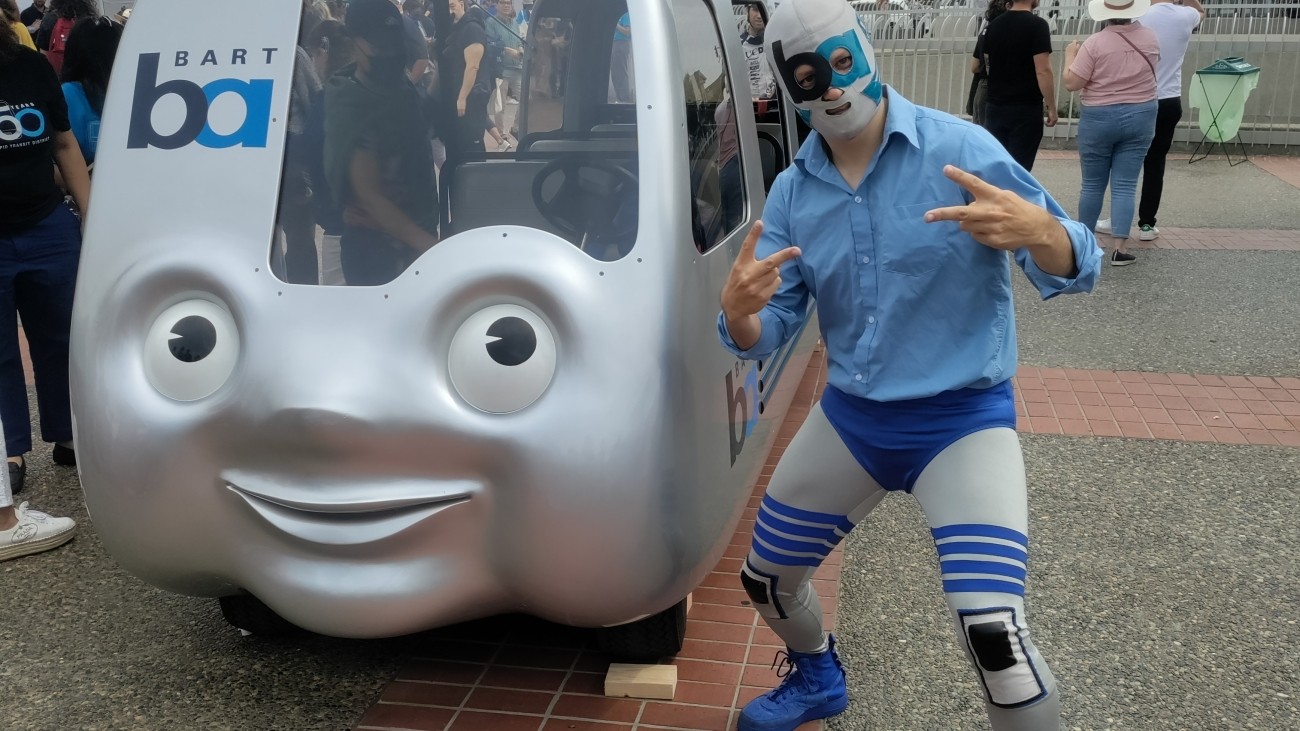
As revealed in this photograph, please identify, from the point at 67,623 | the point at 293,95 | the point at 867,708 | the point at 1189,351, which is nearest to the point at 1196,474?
the point at 1189,351

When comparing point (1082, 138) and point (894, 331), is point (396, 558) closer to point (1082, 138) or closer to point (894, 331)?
point (894, 331)

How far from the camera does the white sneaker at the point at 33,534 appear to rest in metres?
4.22

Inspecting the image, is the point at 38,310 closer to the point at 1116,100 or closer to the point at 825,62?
the point at 825,62

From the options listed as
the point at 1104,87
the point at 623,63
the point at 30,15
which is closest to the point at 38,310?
the point at 623,63

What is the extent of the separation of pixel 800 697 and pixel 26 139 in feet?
11.5

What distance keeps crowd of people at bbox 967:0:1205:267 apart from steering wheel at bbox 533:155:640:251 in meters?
5.46

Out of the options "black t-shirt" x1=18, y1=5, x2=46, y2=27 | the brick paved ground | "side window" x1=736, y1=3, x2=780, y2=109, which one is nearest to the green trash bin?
"side window" x1=736, y1=3, x2=780, y2=109

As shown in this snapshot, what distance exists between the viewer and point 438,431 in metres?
2.66

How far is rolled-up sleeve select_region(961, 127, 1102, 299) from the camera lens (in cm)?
231

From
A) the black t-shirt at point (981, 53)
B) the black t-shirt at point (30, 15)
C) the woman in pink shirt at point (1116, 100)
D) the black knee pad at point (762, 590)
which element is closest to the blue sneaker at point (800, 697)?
the black knee pad at point (762, 590)

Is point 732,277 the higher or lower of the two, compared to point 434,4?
lower

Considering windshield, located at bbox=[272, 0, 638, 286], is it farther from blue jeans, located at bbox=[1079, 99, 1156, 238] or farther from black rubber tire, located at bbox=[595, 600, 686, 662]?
blue jeans, located at bbox=[1079, 99, 1156, 238]

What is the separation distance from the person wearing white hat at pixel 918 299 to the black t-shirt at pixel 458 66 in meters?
0.93

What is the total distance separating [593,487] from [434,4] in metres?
1.42
